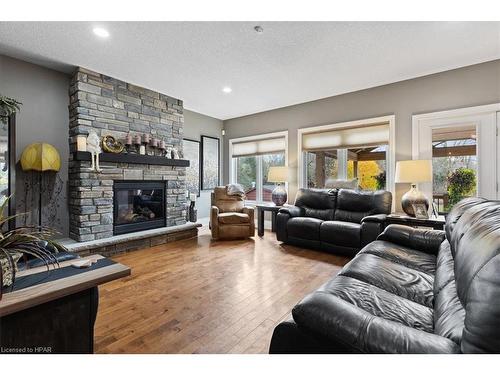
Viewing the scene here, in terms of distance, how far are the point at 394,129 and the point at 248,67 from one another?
2.41m

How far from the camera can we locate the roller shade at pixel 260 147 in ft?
17.1

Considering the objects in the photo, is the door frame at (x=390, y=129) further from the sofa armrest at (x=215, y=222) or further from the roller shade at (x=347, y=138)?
the sofa armrest at (x=215, y=222)

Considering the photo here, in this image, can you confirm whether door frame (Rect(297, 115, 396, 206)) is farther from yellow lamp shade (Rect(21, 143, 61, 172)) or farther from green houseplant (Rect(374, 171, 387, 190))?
yellow lamp shade (Rect(21, 143, 61, 172))

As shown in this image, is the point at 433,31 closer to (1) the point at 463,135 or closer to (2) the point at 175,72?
(1) the point at 463,135

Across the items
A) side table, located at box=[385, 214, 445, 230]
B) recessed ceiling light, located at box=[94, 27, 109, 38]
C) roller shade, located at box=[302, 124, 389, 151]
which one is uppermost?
recessed ceiling light, located at box=[94, 27, 109, 38]

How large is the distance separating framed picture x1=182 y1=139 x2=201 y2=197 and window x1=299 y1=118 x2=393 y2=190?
2248 mm

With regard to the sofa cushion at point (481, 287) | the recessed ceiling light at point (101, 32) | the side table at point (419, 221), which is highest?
the recessed ceiling light at point (101, 32)

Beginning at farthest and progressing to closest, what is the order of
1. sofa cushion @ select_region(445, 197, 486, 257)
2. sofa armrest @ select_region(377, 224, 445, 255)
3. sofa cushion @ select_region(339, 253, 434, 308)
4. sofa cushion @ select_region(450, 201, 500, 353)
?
sofa armrest @ select_region(377, 224, 445, 255) → sofa cushion @ select_region(445, 197, 486, 257) → sofa cushion @ select_region(339, 253, 434, 308) → sofa cushion @ select_region(450, 201, 500, 353)

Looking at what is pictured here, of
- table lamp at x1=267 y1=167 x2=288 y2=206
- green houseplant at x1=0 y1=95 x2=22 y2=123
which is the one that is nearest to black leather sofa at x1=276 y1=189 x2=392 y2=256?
table lamp at x1=267 y1=167 x2=288 y2=206

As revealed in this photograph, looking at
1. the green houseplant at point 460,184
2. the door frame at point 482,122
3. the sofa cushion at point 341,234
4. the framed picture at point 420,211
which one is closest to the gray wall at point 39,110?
the sofa cushion at point 341,234

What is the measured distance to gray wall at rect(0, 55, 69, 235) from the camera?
3082 mm

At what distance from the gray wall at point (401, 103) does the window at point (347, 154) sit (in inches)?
6.5

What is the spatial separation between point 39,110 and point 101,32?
1.55 meters
